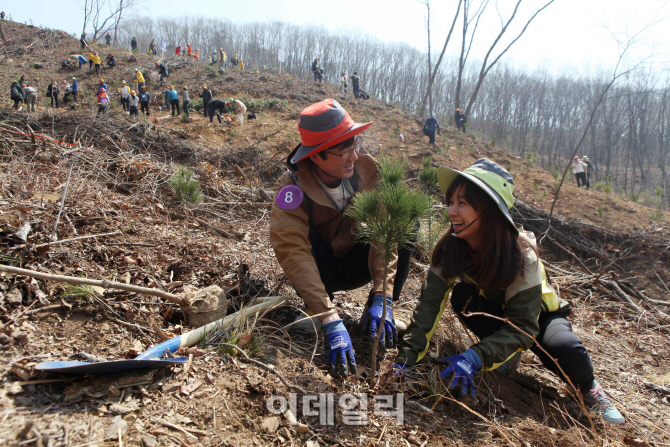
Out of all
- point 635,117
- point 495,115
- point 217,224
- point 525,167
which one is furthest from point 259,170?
point 495,115

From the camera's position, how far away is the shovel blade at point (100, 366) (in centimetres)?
121

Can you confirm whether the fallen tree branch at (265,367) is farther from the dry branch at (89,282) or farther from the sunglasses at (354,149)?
the sunglasses at (354,149)

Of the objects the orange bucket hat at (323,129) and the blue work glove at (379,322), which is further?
the orange bucket hat at (323,129)

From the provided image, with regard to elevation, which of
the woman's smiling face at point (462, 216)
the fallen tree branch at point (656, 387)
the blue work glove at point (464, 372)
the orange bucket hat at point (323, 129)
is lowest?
the fallen tree branch at point (656, 387)

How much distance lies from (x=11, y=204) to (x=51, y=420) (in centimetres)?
181

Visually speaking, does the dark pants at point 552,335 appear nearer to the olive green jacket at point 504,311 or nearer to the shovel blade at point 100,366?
the olive green jacket at point 504,311

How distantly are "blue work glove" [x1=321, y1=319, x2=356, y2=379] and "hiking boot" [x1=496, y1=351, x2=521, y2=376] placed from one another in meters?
0.84

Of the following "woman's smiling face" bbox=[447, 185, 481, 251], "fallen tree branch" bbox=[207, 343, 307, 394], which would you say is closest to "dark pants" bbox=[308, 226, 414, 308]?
"woman's smiling face" bbox=[447, 185, 481, 251]

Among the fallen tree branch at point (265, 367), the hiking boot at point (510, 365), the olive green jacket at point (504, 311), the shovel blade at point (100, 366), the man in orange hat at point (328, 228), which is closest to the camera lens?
the shovel blade at point (100, 366)

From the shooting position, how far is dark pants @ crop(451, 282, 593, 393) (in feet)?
5.59

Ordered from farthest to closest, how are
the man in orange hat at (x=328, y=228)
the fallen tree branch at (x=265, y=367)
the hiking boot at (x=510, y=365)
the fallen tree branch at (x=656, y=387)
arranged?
the fallen tree branch at (x=656, y=387)
the hiking boot at (x=510, y=365)
the man in orange hat at (x=328, y=228)
the fallen tree branch at (x=265, y=367)

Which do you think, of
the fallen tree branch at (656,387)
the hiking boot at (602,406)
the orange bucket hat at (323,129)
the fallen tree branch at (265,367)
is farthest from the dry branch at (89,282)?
the fallen tree branch at (656,387)

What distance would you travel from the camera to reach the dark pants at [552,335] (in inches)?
67.1

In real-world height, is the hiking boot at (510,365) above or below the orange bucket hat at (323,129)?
below
